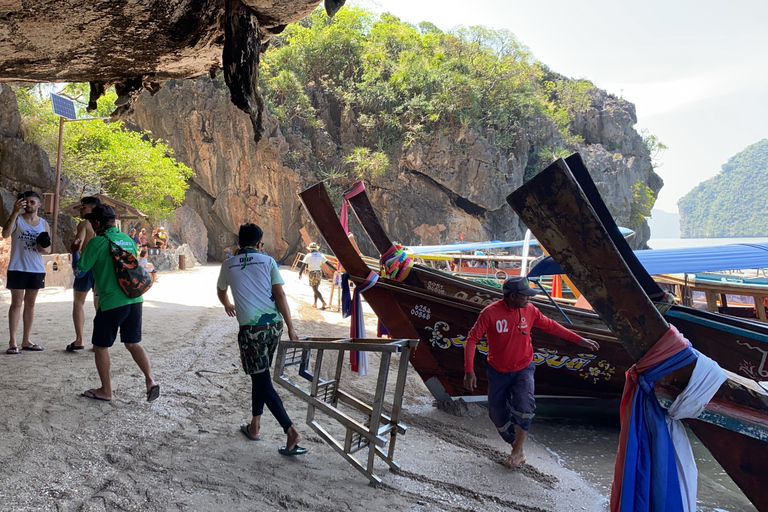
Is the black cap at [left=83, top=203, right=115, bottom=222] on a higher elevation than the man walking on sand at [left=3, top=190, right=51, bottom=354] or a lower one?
higher

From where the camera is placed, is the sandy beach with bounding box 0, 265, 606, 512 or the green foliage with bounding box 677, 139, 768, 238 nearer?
the sandy beach with bounding box 0, 265, 606, 512

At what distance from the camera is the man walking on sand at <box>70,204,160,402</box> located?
3127 mm

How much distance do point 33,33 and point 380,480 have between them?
4.11 metres

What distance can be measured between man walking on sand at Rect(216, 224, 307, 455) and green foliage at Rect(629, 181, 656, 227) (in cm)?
3194

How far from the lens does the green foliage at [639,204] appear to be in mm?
30062

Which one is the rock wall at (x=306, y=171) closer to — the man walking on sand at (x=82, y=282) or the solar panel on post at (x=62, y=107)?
the solar panel on post at (x=62, y=107)

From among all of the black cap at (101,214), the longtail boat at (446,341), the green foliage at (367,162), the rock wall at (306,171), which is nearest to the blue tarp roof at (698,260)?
the longtail boat at (446,341)

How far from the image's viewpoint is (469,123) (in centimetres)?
2459

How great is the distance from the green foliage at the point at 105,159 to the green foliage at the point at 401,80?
26.9 feet

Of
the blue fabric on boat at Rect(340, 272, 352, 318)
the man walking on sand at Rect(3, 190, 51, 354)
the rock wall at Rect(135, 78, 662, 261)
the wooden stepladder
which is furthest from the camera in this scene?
the rock wall at Rect(135, 78, 662, 261)

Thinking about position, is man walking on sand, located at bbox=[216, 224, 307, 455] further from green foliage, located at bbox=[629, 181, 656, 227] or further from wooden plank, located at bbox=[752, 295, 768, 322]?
green foliage, located at bbox=[629, 181, 656, 227]

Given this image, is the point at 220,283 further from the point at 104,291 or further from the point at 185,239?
the point at 185,239

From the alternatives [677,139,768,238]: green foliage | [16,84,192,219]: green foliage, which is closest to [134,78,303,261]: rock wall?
[16,84,192,219]: green foliage

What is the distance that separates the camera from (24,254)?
4.17 m
